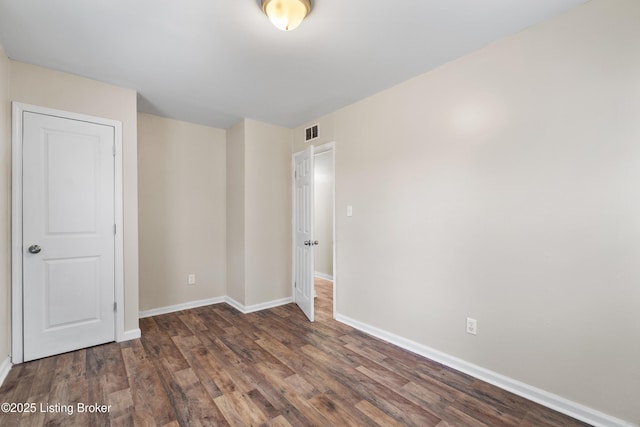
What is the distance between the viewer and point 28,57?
2.27 meters

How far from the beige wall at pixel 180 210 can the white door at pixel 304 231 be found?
1083mm

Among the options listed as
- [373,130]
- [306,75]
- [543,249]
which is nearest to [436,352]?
[543,249]

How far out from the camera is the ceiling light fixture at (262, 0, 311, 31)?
1.60 meters

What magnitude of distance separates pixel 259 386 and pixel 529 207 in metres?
2.26

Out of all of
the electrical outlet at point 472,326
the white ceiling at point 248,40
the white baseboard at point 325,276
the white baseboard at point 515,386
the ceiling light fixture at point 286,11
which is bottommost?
the white baseboard at point 325,276

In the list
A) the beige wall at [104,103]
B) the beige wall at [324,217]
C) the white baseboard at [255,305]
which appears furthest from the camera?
the beige wall at [324,217]

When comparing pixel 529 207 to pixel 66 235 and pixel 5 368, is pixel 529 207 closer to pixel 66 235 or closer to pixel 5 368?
pixel 66 235

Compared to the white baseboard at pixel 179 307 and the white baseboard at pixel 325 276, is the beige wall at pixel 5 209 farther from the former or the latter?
the white baseboard at pixel 325 276

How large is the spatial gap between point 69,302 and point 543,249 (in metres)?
3.81

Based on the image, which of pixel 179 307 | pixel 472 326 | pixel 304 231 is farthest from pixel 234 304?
pixel 472 326

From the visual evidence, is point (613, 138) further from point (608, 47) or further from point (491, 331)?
point (491, 331)

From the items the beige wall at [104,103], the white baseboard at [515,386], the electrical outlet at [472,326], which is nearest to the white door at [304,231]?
the white baseboard at [515,386]

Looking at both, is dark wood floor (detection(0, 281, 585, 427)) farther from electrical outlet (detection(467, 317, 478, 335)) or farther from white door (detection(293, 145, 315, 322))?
white door (detection(293, 145, 315, 322))

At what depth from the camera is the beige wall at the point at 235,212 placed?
3.71 m
